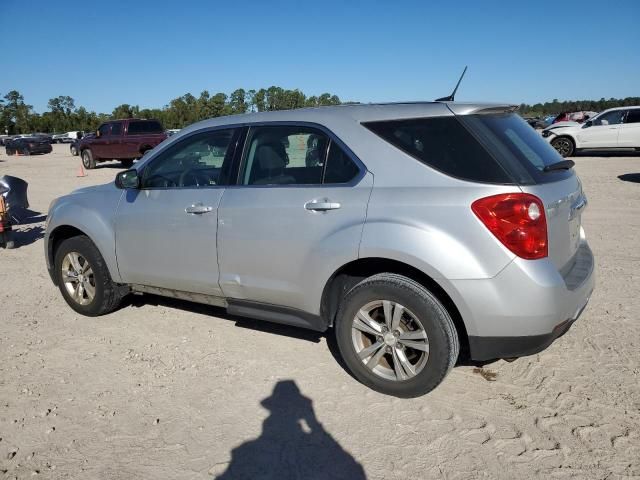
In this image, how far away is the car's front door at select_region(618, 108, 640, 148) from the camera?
54.3 feet

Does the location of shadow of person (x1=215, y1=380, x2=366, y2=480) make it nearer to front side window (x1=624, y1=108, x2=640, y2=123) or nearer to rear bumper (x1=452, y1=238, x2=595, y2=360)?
rear bumper (x1=452, y1=238, x2=595, y2=360)

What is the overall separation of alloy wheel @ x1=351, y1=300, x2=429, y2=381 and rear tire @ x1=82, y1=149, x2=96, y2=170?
20.6 metres

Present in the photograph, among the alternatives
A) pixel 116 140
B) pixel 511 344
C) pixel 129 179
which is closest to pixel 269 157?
pixel 129 179

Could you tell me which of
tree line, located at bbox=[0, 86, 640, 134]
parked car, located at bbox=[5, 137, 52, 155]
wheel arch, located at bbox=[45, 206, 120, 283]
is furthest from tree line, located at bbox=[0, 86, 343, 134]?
wheel arch, located at bbox=[45, 206, 120, 283]

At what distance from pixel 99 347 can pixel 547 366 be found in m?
3.49

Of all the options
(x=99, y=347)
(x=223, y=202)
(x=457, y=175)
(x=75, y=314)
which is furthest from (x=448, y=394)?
(x=75, y=314)

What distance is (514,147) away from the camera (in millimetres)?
2928

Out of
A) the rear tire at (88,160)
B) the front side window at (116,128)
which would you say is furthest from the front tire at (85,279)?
the rear tire at (88,160)

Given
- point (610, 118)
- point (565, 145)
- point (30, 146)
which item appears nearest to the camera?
point (610, 118)

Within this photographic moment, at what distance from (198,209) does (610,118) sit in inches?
697

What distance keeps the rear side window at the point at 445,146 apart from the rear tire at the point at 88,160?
20557mm

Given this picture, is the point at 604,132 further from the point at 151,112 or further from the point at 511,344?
the point at 151,112

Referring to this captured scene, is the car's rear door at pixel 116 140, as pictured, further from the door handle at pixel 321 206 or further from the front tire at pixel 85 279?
the door handle at pixel 321 206

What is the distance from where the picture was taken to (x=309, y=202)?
3.27 meters
